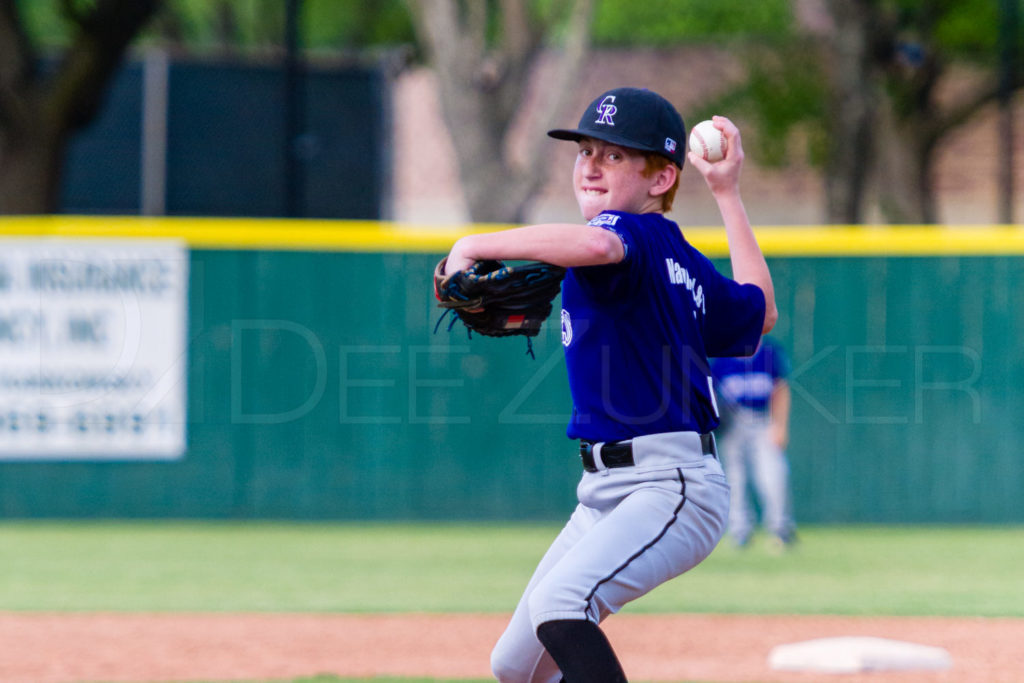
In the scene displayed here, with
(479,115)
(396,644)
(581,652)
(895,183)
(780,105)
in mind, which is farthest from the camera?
(780,105)

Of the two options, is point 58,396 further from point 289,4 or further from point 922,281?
point 922,281

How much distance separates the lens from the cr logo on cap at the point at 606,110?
3100mm

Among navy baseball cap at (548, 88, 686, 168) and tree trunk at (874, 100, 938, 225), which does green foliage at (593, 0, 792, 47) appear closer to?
tree trunk at (874, 100, 938, 225)

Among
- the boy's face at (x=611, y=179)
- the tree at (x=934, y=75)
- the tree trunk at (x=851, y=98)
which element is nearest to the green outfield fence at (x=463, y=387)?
the tree trunk at (x=851, y=98)

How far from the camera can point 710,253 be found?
1077cm

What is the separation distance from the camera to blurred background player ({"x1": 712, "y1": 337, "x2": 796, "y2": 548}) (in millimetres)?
9484

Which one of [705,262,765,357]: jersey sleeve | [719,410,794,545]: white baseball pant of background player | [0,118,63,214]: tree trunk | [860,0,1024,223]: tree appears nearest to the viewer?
[705,262,765,357]: jersey sleeve

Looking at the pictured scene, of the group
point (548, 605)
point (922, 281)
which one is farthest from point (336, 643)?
point (922, 281)

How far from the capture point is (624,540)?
116 inches

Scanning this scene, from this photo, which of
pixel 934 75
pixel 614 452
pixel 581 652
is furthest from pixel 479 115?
pixel 581 652

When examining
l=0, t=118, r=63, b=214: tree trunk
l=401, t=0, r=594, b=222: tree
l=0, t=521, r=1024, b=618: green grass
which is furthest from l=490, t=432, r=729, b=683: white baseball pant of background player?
l=401, t=0, r=594, b=222: tree

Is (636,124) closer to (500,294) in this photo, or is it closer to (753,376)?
(500,294)

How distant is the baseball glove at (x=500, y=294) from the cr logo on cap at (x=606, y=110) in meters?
0.35

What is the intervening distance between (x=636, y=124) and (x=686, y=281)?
14.5 inches
